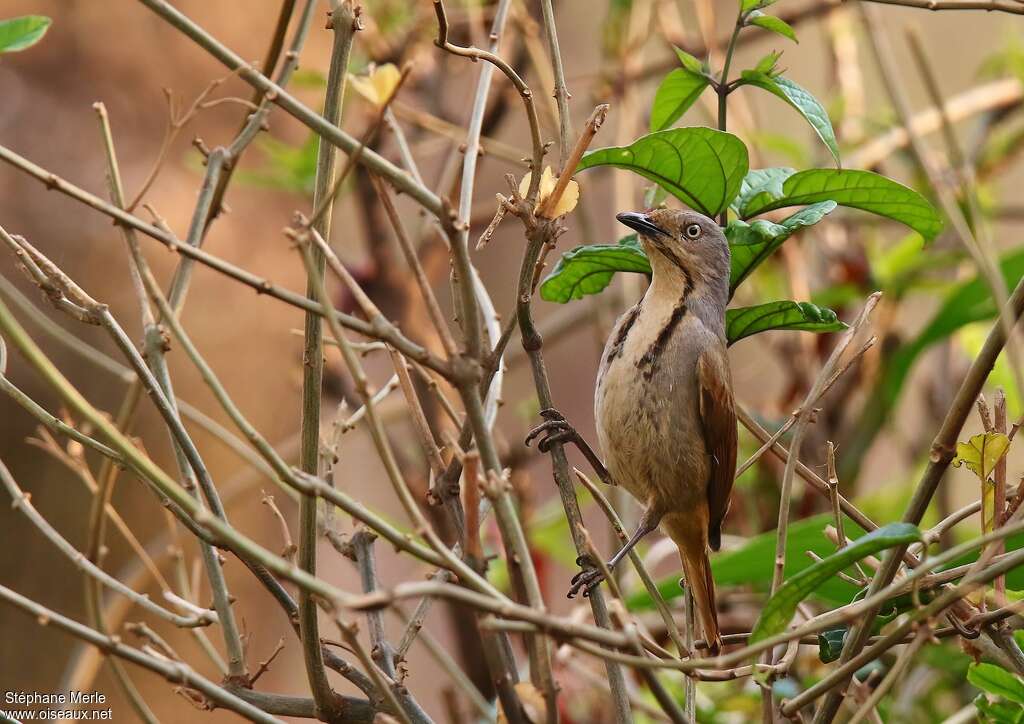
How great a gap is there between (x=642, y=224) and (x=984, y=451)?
0.91m

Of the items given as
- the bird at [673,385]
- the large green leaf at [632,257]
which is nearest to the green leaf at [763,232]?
the large green leaf at [632,257]

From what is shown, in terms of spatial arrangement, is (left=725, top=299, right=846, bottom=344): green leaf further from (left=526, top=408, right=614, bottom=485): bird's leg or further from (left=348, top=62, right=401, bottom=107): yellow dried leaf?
(left=348, top=62, right=401, bottom=107): yellow dried leaf

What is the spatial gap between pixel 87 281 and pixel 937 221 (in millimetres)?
2584

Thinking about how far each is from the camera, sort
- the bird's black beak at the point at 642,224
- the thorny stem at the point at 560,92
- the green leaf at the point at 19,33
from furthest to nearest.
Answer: the bird's black beak at the point at 642,224 < the green leaf at the point at 19,33 < the thorny stem at the point at 560,92

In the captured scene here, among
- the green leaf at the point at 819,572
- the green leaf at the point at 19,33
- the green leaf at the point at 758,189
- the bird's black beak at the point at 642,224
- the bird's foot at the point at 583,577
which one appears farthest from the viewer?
the bird's black beak at the point at 642,224

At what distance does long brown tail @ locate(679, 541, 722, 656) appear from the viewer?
82.4 inches

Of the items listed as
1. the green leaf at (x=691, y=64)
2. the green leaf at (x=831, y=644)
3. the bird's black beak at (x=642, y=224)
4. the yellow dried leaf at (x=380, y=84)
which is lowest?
the green leaf at (x=831, y=644)

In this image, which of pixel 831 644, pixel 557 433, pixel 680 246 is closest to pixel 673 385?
pixel 680 246

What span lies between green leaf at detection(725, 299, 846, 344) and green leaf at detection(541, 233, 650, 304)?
16cm

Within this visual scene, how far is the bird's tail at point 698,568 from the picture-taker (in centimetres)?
212

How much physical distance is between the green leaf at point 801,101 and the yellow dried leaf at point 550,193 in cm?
36

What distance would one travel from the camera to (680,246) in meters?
2.11

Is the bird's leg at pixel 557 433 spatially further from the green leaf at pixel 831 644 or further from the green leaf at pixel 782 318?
the green leaf at pixel 831 644

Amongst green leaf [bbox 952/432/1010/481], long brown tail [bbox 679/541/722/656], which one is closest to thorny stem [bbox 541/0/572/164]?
green leaf [bbox 952/432/1010/481]
